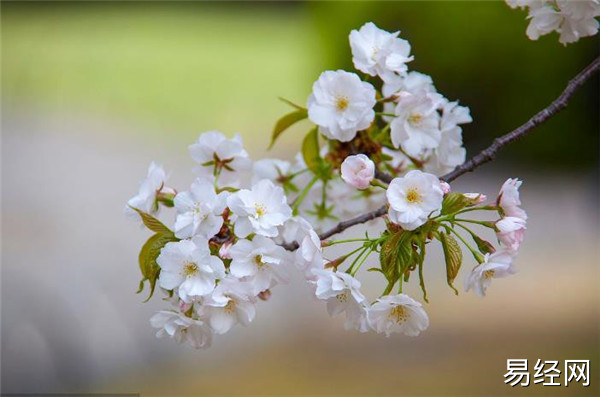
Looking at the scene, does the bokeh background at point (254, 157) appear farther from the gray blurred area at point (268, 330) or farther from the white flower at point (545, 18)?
the white flower at point (545, 18)

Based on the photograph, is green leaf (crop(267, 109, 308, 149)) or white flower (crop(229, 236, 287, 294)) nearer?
white flower (crop(229, 236, 287, 294))

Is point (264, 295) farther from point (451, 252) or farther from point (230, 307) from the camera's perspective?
point (451, 252)

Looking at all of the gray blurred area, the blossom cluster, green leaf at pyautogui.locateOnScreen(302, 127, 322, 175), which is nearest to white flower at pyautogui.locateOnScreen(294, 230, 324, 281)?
the blossom cluster

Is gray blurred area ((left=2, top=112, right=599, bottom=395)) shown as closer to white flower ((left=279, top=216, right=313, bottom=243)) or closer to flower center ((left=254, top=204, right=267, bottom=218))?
white flower ((left=279, top=216, right=313, bottom=243))

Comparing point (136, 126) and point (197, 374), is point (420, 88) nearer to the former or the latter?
point (197, 374)

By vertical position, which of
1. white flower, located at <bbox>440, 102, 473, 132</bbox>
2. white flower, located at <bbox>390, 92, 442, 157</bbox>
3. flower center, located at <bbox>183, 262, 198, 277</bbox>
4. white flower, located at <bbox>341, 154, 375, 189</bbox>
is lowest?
flower center, located at <bbox>183, 262, 198, 277</bbox>
